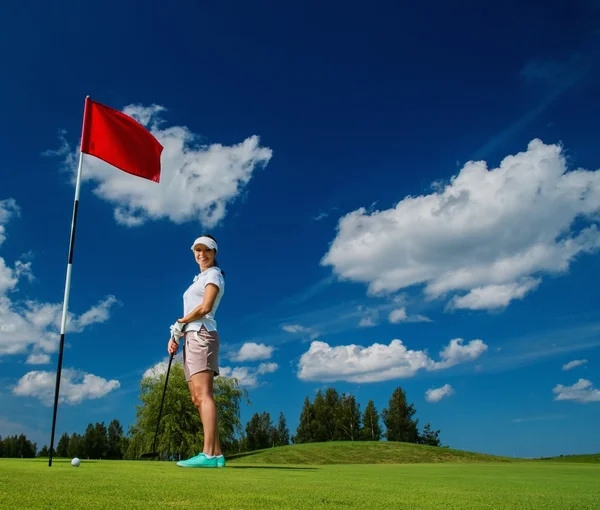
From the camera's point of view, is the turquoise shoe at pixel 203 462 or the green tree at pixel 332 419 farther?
the green tree at pixel 332 419

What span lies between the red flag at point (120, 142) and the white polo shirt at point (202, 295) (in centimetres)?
445

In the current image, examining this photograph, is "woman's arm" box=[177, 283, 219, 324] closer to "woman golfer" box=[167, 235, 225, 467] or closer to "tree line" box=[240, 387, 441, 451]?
"woman golfer" box=[167, 235, 225, 467]

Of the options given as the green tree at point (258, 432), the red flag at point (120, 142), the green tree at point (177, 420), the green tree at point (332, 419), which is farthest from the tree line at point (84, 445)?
the red flag at point (120, 142)

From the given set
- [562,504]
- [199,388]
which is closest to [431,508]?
[562,504]

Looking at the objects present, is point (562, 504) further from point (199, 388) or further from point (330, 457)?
point (330, 457)

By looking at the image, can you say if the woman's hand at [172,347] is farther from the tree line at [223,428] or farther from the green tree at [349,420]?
the green tree at [349,420]

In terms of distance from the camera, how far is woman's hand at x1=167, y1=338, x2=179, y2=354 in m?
7.84

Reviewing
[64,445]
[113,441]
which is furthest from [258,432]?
[64,445]

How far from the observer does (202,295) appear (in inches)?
302

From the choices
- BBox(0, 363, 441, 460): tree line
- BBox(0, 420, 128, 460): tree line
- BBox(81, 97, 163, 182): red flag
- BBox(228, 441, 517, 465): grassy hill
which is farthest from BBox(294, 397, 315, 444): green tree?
BBox(81, 97, 163, 182): red flag

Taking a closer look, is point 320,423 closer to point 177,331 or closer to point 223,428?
point 223,428

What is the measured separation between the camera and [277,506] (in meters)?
3.30

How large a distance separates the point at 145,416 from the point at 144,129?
119 ft

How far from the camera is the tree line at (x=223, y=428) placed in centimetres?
4072
